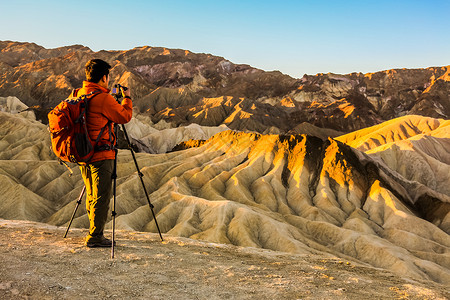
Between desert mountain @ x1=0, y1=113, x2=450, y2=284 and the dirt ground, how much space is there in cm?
3572

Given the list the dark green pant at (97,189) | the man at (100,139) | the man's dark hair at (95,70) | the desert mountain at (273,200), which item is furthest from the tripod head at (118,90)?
the desert mountain at (273,200)

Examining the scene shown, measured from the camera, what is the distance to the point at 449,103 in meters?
173

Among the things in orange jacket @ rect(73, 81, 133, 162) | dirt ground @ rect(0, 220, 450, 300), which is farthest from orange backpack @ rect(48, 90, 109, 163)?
dirt ground @ rect(0, 220, 450, 300)

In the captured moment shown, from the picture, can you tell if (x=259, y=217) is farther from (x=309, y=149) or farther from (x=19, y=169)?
(x=19, y=169)

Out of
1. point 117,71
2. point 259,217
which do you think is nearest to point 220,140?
point 259,217

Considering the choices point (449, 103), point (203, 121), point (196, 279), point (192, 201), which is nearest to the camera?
point (196, 279)

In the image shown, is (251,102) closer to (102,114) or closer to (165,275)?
(102,114)

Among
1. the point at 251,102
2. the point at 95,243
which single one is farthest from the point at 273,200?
the point at 251,102

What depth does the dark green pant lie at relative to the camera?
6.96 metres

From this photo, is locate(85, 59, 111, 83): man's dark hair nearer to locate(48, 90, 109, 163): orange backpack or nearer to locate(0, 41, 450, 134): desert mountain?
locate(48, 90, 109, 163): orange backpack

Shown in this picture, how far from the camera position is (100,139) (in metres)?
6.91

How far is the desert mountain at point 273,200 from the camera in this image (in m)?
45.6

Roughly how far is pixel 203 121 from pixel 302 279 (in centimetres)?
14068

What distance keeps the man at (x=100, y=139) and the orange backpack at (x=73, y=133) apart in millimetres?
181
